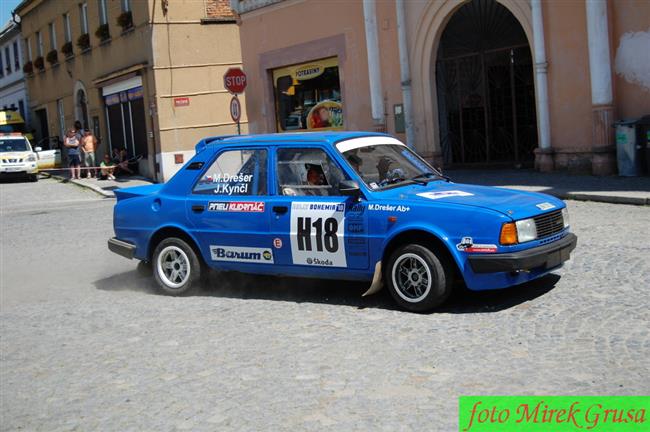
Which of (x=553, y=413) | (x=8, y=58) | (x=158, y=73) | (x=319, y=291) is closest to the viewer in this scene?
(x=553, y=413)

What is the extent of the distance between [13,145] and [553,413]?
29893 mm

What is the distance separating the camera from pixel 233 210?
8266 mm

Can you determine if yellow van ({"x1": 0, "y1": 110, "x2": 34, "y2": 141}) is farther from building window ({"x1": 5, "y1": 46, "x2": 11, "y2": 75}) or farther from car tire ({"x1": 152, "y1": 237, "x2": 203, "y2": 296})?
car tire ({"x1": 152, "y1": 237, "x2": 203, "y2": 296})

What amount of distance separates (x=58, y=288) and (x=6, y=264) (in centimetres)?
253

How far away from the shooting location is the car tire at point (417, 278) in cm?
702

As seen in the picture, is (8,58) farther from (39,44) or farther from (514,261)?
(514,261)

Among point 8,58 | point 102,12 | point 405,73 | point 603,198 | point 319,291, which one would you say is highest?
point 8,58

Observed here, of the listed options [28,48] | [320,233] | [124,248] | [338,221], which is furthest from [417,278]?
[28,48]

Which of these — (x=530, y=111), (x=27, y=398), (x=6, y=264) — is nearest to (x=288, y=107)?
(x=530, y=111)

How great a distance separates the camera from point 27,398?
5816 millimetres

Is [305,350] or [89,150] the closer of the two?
[305,350]

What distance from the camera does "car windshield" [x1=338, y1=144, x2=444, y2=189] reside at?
7.74m

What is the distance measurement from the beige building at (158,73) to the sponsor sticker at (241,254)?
19.6 metres

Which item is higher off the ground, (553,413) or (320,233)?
(320,233)
